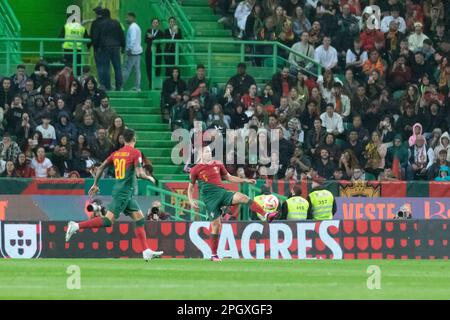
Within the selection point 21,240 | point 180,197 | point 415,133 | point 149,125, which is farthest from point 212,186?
point 415,133

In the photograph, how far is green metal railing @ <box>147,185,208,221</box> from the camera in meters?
30.4

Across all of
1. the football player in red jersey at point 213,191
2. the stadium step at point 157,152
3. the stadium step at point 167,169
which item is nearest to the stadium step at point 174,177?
the stadium step at point 167,169

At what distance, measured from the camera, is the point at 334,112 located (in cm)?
3484

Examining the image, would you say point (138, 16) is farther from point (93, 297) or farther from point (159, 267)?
point (93, 297)

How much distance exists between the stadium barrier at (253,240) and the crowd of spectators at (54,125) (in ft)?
13.7

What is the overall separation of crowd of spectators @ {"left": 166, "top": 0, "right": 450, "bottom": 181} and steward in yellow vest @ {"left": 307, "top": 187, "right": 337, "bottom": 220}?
3578mm

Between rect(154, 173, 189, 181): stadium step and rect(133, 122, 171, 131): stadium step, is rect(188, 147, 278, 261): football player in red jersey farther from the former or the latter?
rect(133, 122, 171, 131): stadium step

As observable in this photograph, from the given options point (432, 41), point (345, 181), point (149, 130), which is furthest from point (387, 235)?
point (432, 41)

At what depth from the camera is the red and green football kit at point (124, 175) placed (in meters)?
25.6

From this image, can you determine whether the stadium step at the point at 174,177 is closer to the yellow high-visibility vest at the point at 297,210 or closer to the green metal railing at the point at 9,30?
the yellow high-visibility vest at the point at 297,210

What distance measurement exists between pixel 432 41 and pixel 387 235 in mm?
11085

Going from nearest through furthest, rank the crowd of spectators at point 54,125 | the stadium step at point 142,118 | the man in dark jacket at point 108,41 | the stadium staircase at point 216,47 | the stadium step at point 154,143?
the crowd of spectators at point 54,125
the stadium step at point 154,143
the man in dark jacket at point 108,41
the stadium step at point 142,118
the stadium staircase at point 216,47

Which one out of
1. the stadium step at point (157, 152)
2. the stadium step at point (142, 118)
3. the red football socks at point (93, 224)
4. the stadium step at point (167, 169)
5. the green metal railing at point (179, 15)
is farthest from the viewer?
the green metal railing at point (179, 15)

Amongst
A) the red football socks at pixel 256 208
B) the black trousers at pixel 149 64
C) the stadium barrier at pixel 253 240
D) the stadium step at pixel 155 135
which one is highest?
the black trousers at pixel 149 64
